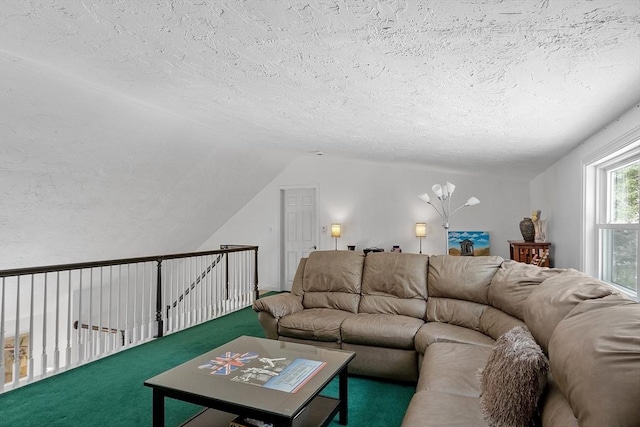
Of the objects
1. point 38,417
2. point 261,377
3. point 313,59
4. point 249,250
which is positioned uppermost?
point 313,59

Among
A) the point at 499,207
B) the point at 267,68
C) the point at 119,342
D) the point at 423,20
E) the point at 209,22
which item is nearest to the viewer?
the point at 423,20

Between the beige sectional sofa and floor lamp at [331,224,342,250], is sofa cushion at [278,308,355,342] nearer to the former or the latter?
the beige sectional sofa

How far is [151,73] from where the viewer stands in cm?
A: 255

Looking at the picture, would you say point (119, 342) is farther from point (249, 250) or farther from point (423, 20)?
point (423, 20)

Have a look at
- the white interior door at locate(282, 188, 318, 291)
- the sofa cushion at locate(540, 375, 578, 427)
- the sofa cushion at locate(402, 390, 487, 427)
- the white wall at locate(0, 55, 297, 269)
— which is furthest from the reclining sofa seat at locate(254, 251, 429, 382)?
the white interior door at locate(282, 188, 318, 291)

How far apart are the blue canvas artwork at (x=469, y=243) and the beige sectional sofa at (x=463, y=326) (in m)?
2.42

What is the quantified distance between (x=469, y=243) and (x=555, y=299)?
13.3ft

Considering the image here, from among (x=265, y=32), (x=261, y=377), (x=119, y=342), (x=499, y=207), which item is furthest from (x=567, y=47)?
(x=499, y=207)

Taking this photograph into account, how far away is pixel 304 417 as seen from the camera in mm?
2096

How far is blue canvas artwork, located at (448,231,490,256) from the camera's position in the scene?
5699 millimetres

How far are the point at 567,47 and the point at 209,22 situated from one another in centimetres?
162

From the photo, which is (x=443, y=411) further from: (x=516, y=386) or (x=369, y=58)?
(x=369, y=58)

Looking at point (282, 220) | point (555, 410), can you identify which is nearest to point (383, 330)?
point (555, 410)

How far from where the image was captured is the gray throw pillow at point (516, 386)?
4.89ft
